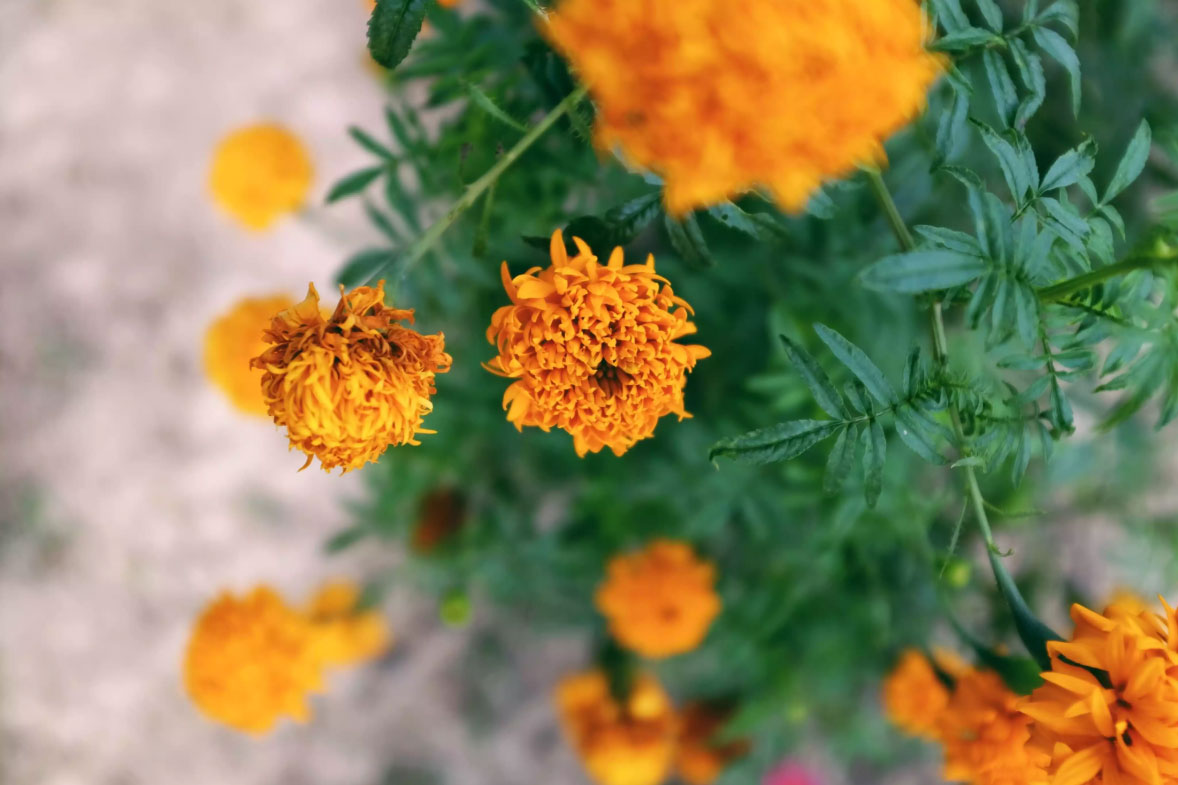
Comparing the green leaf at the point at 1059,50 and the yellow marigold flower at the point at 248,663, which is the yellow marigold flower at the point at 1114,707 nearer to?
the green leaf at the point at 1059,50

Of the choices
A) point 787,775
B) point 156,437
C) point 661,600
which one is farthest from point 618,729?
point 156,437

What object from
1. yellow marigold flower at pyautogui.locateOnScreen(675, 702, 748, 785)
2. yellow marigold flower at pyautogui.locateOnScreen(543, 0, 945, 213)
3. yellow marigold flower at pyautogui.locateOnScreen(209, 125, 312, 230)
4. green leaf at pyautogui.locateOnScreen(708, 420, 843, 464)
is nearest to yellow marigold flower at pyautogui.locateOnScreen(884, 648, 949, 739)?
yellow marigold flower at pyautogui.locateOnScreen(675, 702, 748, 785)

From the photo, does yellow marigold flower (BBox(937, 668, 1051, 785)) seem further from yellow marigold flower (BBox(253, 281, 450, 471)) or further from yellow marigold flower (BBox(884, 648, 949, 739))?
yellow marigold flower (BBox(253, 281, 450, 471))

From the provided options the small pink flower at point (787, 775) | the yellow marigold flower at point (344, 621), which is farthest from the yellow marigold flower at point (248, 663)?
the small pink flower at point (787, 775)

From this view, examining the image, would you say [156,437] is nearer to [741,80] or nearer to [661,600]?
[661,600]

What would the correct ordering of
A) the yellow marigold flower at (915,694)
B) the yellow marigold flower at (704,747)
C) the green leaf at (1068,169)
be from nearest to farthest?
the green leaf at (1068,169)
the yellow marigold flower at (915,694)
the yellow marigold flower at (704,747)

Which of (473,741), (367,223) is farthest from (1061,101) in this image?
(473,741)
